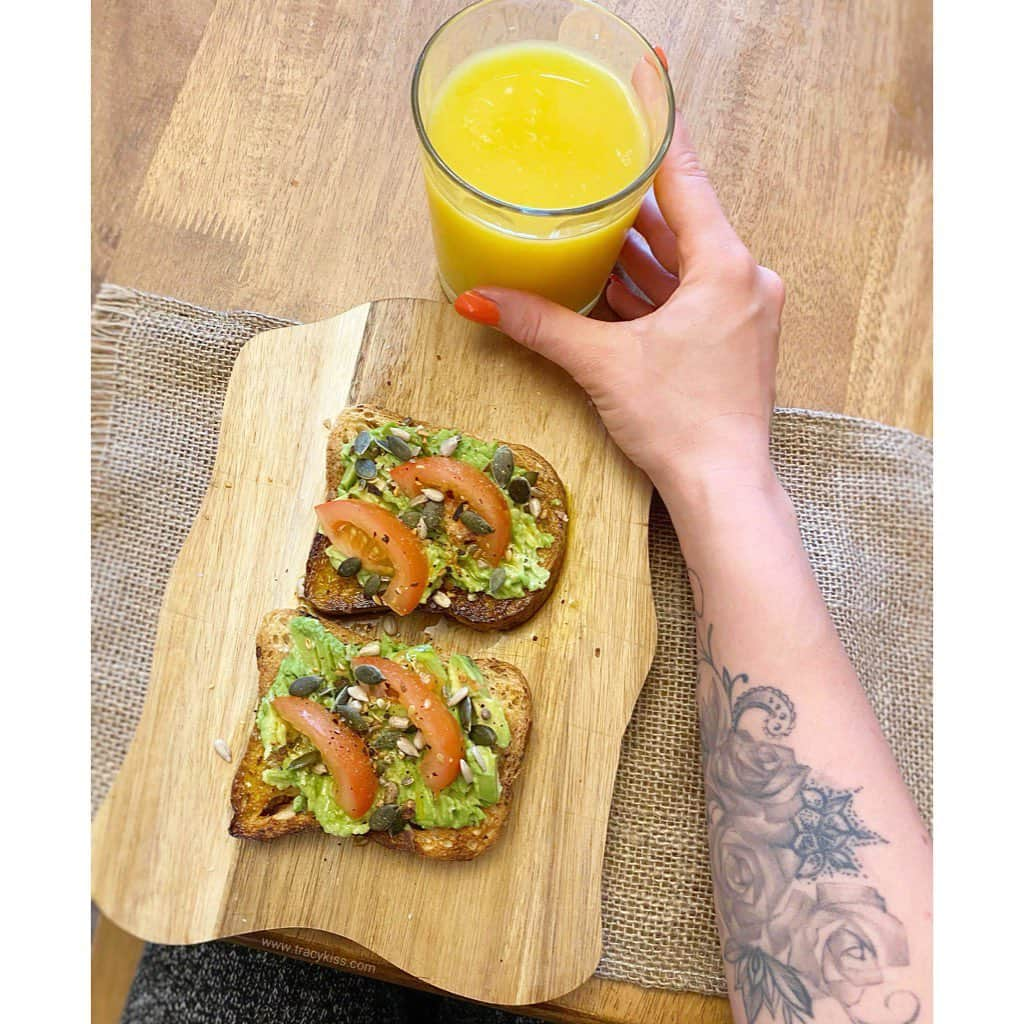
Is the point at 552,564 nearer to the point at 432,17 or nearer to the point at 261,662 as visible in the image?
the point at 261,662

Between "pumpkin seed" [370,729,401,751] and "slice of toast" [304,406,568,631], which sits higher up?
"slice of toast" [304,406,568,631]

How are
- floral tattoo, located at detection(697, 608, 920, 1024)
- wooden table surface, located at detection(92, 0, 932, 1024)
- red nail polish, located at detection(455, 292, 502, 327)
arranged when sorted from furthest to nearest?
1. wooden table surface, located at detection(92, 0, 932, 1024)
2. red nail polish, located at detection(455, 292, 502, 327)
3. floral tattoo, located at detection(697, 608, 920, 1024)

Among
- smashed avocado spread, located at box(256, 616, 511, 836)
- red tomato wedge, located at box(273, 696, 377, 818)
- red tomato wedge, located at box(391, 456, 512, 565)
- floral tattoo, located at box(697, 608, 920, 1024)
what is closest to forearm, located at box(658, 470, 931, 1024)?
floral tattoo, located at box(697, 608, 920, 1024)

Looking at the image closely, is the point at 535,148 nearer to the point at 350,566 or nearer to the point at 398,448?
the point at 398,448

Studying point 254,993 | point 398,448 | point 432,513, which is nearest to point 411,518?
point 432,513

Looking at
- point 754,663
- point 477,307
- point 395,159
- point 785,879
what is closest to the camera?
point 785,879

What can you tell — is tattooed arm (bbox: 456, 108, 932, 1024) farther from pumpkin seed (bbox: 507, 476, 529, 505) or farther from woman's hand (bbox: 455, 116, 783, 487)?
pumpkin seed (bbox: 507, 476, 529, 505)

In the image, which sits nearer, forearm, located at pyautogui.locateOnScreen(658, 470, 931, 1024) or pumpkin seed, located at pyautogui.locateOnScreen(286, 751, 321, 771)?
forearm, located at pyautogui.locateOnScreen(658, 470, 931, 1024)
